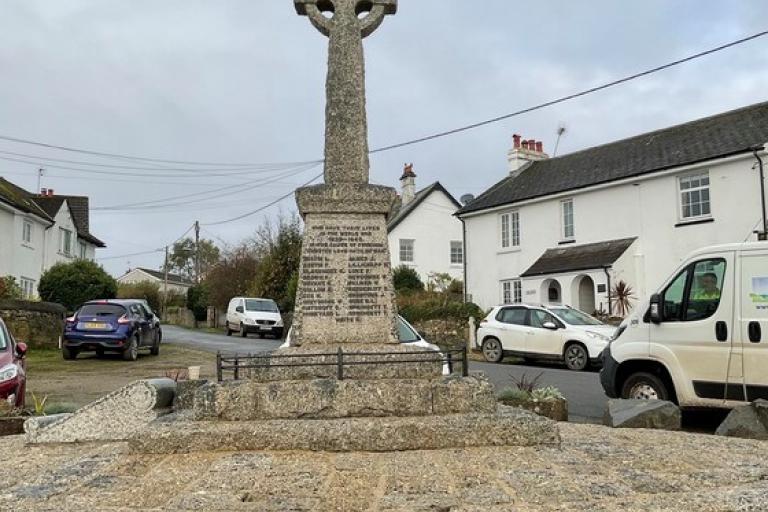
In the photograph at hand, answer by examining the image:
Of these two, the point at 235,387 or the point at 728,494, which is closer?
the point at 728,494

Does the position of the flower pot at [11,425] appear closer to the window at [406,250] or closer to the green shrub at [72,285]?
the green shrub at [72,285]

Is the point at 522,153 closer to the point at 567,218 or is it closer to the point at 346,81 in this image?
the point at 567,218

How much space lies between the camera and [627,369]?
29.6ft

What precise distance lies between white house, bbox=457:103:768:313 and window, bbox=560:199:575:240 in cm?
4

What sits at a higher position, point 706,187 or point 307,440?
point 706,187

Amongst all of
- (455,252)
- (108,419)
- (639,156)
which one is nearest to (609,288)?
(639,156)

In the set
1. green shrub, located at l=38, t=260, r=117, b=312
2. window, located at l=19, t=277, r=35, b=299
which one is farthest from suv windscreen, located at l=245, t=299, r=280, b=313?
window, located at l=19, t=277, r=35, b=299

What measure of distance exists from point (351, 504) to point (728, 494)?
218cm

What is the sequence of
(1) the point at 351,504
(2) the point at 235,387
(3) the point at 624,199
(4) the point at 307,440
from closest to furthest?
(1) the point at 351,504 → (4) the point at 307,440 → (2) the point at 235,387 → (3) the point at 624,199

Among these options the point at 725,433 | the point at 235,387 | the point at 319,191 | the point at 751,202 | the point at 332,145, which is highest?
the point at 751,202

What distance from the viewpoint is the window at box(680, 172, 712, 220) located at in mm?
21453

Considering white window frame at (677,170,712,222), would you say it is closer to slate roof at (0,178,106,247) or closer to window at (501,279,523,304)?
window at (501,279,523,304)

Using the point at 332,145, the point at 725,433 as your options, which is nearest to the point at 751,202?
the point at 725,433

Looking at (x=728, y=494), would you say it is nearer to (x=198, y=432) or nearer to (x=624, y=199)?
(x=198, y=432)
